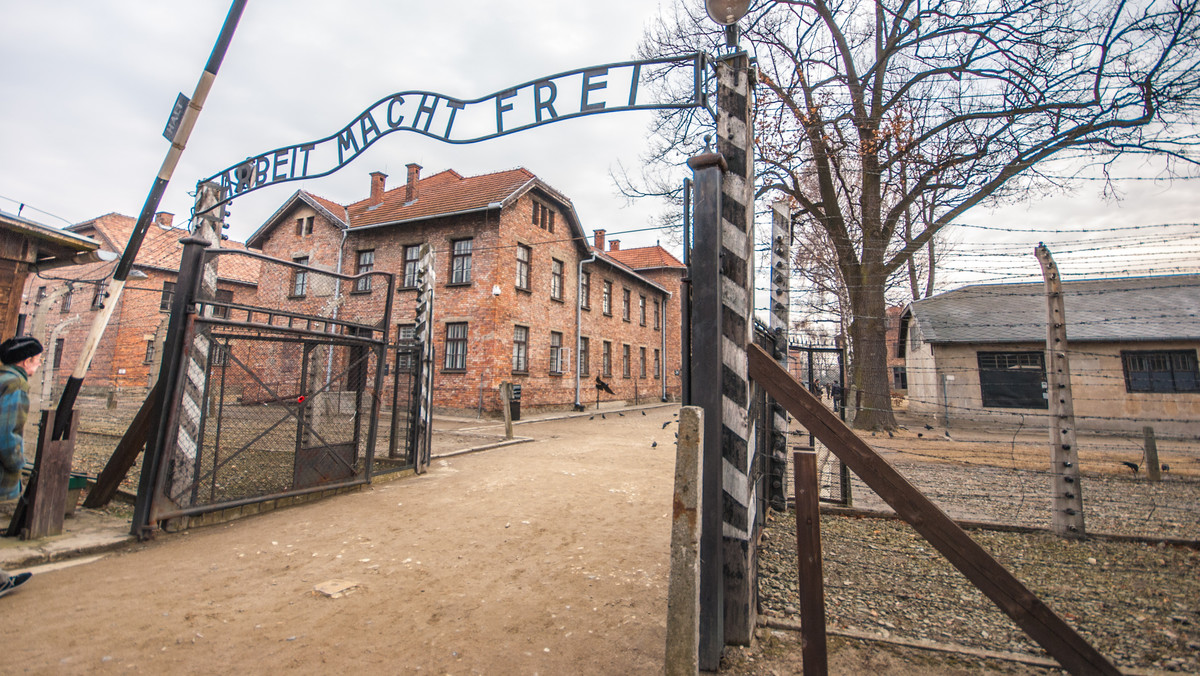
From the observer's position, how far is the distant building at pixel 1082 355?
15.3 meters

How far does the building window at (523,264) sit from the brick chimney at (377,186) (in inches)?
312

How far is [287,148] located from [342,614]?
5.49m

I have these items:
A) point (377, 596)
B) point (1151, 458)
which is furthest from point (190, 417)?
point (1151, 458)

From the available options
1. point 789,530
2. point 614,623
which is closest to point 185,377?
point 614,623

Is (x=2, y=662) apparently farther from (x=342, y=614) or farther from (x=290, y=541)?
(x=290, y=541)

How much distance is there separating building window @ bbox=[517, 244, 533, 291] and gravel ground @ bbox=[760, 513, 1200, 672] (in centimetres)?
1507

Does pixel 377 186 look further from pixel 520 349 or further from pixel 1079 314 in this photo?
pixel 1079 314

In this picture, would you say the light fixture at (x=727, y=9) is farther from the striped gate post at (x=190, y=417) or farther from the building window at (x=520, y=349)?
the building window at (x=520, y=349)

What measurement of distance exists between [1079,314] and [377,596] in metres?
21.6

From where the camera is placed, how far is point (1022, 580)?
356 centimetres

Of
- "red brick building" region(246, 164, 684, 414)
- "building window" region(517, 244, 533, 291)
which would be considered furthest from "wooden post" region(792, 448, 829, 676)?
"building window" region(517, 244, 533, 291)

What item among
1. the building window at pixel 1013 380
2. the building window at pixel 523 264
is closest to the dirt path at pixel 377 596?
the building window at pixel 523 264

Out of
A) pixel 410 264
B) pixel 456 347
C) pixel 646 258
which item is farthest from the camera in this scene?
pixel 646 258

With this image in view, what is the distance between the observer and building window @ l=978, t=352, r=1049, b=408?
1659 centimetres
